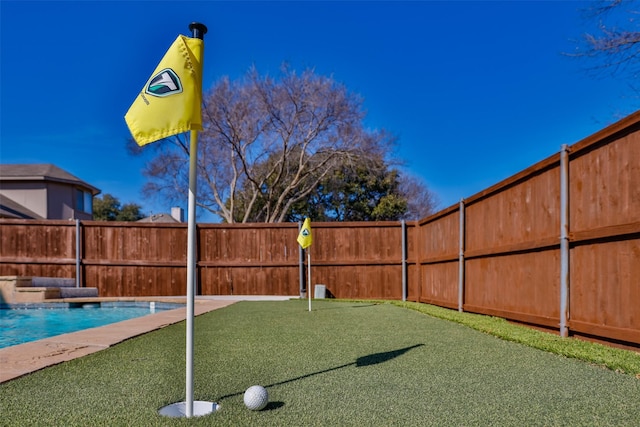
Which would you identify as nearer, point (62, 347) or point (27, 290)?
point (62, 347)

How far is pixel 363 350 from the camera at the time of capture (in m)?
3.98

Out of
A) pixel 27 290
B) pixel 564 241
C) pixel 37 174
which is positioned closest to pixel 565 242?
pixel 564 241

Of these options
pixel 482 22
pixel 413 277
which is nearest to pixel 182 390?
pixel 413 277

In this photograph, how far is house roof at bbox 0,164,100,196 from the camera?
20000 mm

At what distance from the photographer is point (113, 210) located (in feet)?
124

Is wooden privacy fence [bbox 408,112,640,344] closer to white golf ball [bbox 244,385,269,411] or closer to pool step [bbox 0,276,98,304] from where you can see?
white golf ball [bbox 244,385,269,411]

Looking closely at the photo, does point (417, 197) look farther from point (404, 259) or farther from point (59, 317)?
point (59, 317)

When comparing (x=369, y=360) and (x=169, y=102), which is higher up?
(x=169, y=102)

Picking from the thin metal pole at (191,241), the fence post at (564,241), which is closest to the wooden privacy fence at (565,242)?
the fence post at (564,241)

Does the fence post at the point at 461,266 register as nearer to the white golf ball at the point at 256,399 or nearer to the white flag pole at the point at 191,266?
the white golf ball at the point at 256,399

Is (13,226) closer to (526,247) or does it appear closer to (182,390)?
(182,390)

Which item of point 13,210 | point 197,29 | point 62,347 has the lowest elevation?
point 62,347

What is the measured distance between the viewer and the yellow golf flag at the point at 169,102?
2.22 meters

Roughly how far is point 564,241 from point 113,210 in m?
39.1
